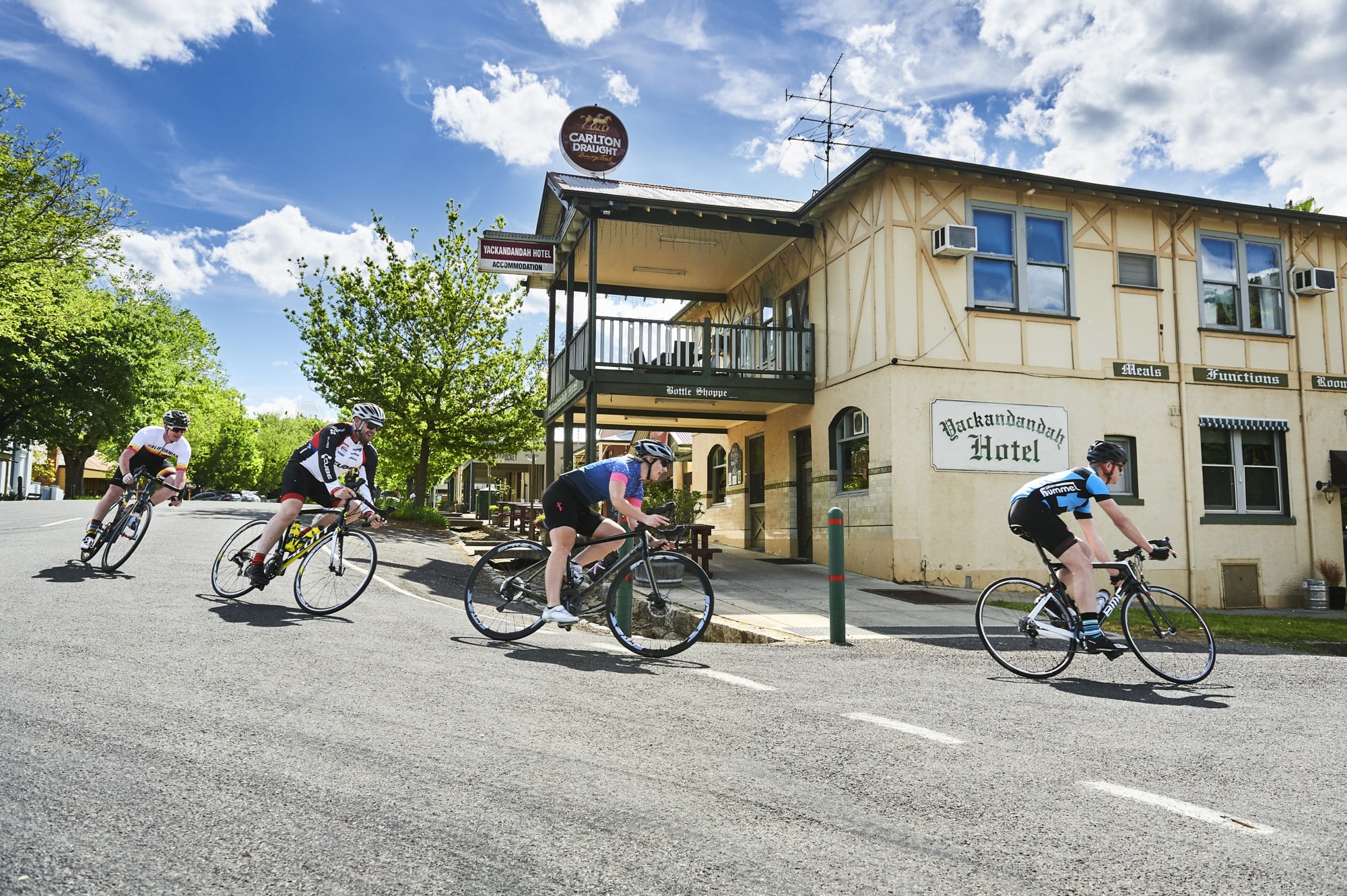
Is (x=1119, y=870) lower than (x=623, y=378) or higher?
lower

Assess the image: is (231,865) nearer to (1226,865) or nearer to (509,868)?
(509,868)

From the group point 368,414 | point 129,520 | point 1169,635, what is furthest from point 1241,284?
point 129,520

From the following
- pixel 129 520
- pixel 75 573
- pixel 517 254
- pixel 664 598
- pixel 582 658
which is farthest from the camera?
pixel 517 254

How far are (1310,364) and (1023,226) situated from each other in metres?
6.89

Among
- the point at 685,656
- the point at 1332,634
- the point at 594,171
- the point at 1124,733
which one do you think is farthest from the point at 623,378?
the point at 1124,733

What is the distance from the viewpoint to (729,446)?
2362 cm

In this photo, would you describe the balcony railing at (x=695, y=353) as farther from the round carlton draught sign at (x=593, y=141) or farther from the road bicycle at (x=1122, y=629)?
the road bicycle at (x=1122, y=629)

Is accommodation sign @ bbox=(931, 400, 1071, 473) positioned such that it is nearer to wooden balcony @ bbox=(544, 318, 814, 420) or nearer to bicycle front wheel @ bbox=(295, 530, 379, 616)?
wooden balcony @ bbox=(544, 318, 814, 420)

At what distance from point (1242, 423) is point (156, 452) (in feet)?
58.3

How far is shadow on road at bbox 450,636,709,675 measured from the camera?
628 centimetres

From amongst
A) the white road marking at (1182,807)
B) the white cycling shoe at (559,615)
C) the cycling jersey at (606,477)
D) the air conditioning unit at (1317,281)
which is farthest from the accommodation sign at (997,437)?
the white road marking at (1182,807)

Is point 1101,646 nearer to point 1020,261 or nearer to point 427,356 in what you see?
point 1020,261

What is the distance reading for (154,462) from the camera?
9820 mm

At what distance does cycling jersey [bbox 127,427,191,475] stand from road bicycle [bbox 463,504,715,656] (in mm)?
4496
